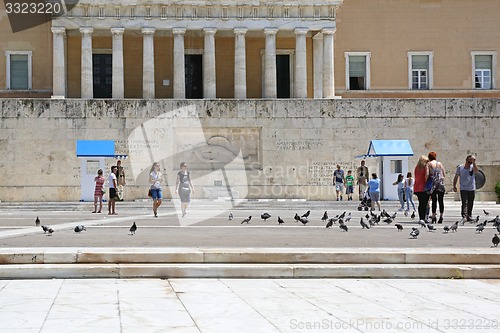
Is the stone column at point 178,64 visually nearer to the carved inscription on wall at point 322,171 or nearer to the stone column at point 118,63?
the stone column at point 118,63

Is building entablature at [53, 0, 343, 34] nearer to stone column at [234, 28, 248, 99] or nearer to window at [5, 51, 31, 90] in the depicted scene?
stone column at [234, 28, 248, 99]

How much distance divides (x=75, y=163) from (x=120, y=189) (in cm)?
290

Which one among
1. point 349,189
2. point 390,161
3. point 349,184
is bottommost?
point 349,189

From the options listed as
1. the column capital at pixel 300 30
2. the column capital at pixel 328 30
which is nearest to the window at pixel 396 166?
the column capital at pixel 328 30

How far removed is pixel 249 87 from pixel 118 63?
897 cm

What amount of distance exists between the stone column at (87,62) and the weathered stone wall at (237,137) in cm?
566

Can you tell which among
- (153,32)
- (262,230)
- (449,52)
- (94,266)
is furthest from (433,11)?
(94,266)

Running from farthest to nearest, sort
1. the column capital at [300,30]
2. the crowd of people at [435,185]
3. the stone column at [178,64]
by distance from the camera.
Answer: the column capital at [300,30], the stone column at [178,64], the crowd of people at [435,185]

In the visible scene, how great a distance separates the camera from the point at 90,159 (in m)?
32.7

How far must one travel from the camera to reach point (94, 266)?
10.9 m

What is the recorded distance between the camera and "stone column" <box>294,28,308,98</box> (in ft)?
140

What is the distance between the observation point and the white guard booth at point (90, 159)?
31.9m

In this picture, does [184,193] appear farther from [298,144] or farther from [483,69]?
[483,69]
